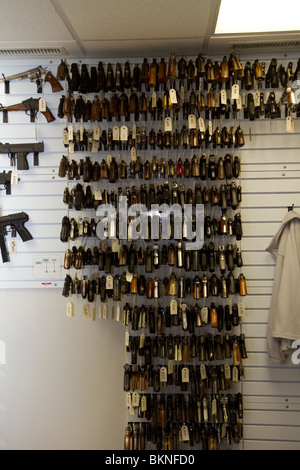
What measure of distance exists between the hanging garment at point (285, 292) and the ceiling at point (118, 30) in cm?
148

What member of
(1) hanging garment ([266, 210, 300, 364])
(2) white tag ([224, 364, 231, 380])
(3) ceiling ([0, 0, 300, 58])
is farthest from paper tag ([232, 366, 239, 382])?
(3) ceiling ([0, 0, 300, 58])

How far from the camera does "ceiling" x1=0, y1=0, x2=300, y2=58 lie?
2377 mm

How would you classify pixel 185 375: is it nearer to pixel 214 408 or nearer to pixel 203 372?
pixel 203 372

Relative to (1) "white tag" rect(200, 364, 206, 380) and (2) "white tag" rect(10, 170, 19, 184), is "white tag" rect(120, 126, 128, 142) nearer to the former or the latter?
(2) "white tag" rect(10, 170, 19, 184)

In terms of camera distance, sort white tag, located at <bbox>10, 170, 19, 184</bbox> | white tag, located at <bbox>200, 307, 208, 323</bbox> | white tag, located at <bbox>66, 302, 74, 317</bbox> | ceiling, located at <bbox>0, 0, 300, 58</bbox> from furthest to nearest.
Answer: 1. white tag, located at <bbox>10, 170, 19, 184</bbox>
2. white tag, located at <bbox>66, 302, 74, 317</bbox>
3. white tag, located at <bbox>200, 307, 208, 323</bbox>
4. ceiling, located at <bbox>0, 0, 300, 58</bbox>

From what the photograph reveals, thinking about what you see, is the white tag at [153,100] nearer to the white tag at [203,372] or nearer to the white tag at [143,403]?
the white tag at [203,372]

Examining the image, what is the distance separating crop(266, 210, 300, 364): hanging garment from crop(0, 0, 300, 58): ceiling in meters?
1.48

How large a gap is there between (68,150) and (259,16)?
1749 millimetres

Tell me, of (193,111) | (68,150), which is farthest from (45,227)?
(193,111)

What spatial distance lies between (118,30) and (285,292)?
234 centimetres

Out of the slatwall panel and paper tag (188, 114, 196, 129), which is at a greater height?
paper tag (188, 114, 196, 129)

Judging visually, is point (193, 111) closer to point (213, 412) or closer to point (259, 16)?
point (259, 16)

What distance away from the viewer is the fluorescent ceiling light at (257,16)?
2477mm
